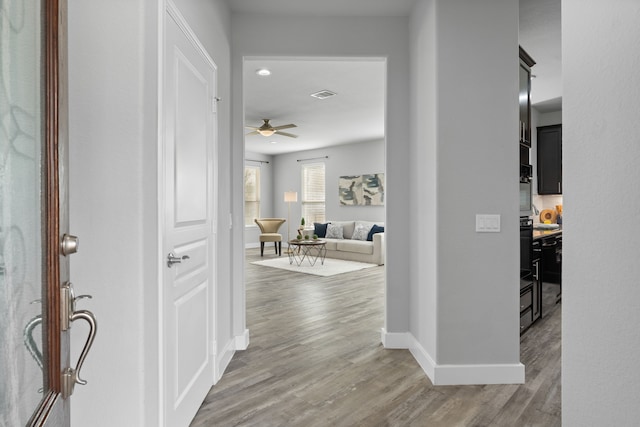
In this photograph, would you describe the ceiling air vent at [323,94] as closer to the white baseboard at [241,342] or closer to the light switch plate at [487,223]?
the light switch plate at [487,223]

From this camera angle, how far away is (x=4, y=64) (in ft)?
1.57

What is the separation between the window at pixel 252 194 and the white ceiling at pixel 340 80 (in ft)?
6.36

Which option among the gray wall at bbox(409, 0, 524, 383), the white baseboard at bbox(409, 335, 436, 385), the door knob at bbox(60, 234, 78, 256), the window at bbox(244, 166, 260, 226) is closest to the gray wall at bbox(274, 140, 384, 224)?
the window at bbox(244, 166, 260, 226)

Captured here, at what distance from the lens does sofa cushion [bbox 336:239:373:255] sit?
25.4 feet

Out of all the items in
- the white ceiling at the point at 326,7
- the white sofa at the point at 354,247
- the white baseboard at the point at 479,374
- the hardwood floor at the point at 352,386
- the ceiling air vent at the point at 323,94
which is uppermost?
the ceiling air vent at the point at 323,94

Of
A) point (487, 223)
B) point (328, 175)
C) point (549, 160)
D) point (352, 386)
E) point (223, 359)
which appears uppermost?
point (328, 175)

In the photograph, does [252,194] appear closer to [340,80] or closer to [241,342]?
[340,80]

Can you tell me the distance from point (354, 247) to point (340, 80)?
4087mm

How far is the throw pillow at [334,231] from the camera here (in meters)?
8.80

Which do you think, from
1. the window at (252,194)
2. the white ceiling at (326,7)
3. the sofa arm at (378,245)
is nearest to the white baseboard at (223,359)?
the white ceiling at (326,7)

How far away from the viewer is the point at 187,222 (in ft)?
6.30

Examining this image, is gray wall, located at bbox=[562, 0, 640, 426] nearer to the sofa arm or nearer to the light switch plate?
the light switch plate

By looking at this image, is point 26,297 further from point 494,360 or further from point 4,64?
point 494,360

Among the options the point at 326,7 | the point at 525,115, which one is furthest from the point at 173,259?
the point at 525,115
